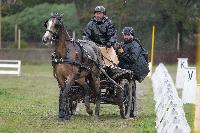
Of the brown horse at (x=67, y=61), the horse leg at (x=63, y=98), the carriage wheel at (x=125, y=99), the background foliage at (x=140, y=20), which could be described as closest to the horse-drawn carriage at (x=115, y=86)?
the carriage wheel at (x=125, y=99)

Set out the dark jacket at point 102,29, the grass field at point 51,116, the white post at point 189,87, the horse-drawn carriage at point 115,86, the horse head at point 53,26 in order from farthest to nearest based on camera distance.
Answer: the white post at point 189,87 → the dark jacket at point 102,29 → the horse-drawn carriage at point 115,86 → the horse head at point 53,26 → the grass field at point 51,116

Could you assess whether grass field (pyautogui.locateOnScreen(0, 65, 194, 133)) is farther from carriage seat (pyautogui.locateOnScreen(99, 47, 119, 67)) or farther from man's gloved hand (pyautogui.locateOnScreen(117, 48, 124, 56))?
man's gloved hand (pyautogui.locateOnScreen(117, 48, 124, 56))

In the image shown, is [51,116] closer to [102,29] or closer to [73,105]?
[73,105]

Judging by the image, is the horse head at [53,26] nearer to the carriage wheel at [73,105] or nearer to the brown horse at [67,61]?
the brown horse at [67,61]

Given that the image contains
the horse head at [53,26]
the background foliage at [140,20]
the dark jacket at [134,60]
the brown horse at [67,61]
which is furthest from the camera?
the background foliage at [140,20]

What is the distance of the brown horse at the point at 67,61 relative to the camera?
14.9 m

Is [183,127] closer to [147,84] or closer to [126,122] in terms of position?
[126,122]

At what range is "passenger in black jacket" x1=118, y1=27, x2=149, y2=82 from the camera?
17250 mm

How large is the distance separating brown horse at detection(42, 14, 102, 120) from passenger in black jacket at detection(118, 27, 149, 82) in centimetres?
165

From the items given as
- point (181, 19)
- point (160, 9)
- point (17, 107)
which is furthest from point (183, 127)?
point (181, 19)

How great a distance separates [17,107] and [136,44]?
11.8 feet

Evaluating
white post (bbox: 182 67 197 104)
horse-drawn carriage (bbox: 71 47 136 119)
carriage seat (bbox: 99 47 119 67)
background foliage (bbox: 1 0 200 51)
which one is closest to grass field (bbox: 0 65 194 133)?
horse-drawn carriage (bbox: 71 47 136 119)

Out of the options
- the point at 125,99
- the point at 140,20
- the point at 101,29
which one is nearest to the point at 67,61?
the point at 101,29

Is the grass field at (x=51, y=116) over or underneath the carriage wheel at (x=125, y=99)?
underneath
